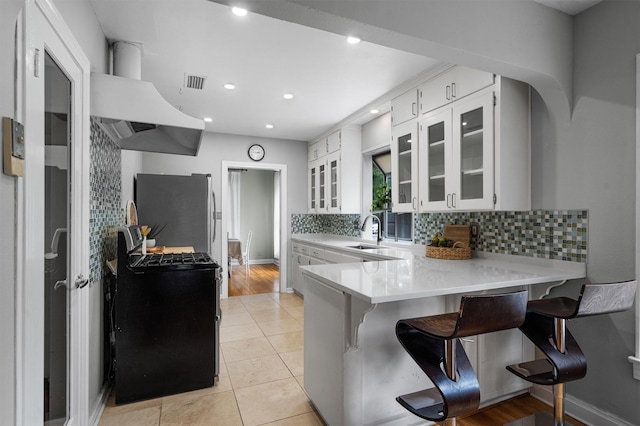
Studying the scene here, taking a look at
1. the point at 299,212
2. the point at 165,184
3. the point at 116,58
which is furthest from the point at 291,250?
the point at 116,58

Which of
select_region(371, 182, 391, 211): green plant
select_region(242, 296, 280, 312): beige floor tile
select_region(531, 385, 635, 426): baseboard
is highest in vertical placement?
select_region(371, 182, 391, 211): green plant

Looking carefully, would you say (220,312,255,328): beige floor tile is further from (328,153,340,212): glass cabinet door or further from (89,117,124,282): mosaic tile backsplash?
(328,153,340,212): glass cabinet door

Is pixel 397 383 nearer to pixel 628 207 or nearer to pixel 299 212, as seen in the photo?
pixel 628 207

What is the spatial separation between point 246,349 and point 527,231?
2627mm

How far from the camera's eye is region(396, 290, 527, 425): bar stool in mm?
1350

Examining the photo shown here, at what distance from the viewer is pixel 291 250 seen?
5500 millimetres

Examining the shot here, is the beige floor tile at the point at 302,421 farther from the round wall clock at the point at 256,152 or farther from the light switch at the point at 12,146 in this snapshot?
the round wall clock at the point at 256,152

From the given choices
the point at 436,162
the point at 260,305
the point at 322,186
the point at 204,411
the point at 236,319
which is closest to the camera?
the point at 204,411

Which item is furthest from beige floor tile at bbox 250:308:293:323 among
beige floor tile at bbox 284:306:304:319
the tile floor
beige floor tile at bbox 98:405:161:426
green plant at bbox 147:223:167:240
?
beige floor tile at bbox 98:405:161:426

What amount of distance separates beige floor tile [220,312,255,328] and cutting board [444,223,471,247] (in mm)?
2463

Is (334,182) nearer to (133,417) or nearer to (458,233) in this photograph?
(458,233)

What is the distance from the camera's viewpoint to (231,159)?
17.0 feet

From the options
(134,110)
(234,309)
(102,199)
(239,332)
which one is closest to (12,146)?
(134,110)

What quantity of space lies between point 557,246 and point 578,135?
2.39 feet
